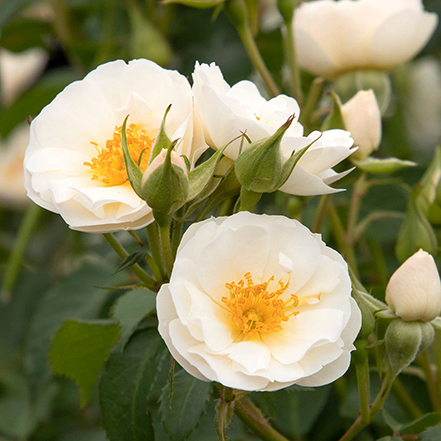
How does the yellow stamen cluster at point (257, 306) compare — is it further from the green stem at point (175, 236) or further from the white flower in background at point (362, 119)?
the white flower in background at point (362, 119)

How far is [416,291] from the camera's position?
0.44m

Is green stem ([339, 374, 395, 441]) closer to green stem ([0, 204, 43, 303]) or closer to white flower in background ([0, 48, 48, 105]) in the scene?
green stem ([0, 204, 43, 303])

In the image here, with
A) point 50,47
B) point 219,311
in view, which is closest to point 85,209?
point 219,311

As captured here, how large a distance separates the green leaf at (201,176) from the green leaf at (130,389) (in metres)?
0.19

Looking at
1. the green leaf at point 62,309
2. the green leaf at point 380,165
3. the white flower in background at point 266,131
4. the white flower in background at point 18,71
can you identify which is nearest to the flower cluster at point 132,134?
the white flower in background at point 266,131

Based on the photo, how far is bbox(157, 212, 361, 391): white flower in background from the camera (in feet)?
1.29

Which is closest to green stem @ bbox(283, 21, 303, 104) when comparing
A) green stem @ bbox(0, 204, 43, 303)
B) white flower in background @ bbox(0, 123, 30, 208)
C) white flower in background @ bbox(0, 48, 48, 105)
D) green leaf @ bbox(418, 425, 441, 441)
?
green leaf @ bbox(418, 425, 441, 441)

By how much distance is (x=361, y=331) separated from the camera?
44cm

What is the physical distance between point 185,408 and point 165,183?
0.66 ft

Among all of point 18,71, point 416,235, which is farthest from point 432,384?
point 18,71

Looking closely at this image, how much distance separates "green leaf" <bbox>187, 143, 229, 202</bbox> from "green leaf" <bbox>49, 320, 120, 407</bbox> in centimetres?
21

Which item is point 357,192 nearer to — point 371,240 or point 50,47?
point 371,240

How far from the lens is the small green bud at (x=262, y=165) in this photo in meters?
0.40

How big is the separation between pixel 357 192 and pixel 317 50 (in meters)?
0.17
